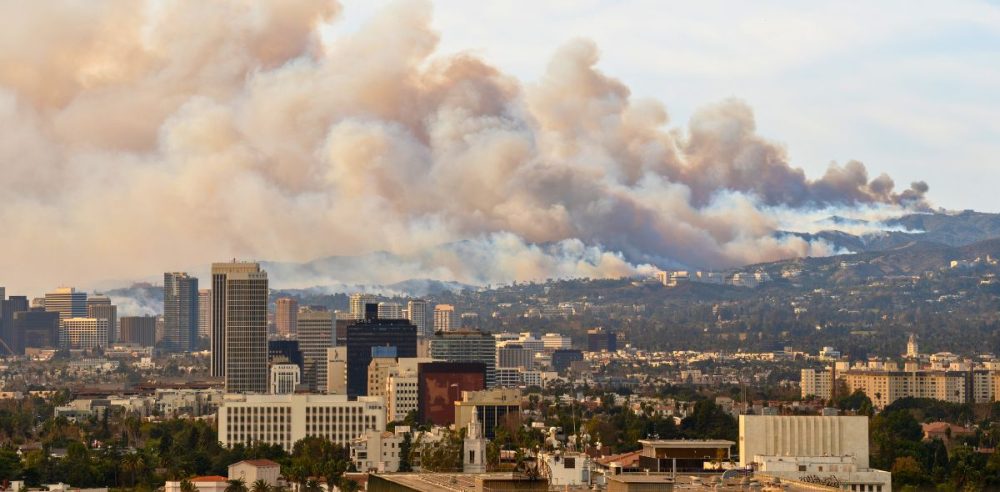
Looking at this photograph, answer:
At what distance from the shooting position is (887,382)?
5664 inches

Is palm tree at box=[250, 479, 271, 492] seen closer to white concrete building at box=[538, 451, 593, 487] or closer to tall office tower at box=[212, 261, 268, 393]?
white concrete building at box=[538, 451, 593, 487]

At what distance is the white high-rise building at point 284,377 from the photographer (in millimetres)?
147625

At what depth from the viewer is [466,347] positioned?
6068 inches

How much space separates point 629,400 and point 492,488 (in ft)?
301

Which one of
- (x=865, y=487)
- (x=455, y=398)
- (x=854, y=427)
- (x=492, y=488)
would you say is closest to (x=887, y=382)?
(x=455, y=398)

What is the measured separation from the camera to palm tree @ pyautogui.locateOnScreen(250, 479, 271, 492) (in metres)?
66.8

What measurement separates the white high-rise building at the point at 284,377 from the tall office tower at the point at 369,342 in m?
3.65

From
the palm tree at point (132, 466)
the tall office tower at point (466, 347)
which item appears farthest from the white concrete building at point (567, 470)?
the tall office tower at point (466, 347)

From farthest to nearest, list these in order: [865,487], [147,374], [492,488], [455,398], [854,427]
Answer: [147,374] → [455,398] → [854,427] → [865,487] → [492,488]

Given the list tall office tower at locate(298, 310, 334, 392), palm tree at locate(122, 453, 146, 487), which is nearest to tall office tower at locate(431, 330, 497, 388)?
tall office tower at locate(298, 310, 334, 392)

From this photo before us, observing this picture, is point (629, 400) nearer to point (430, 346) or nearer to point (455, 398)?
point (455, 398)

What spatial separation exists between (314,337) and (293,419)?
7822cm

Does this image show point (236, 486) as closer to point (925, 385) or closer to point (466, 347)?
point (925, 385)

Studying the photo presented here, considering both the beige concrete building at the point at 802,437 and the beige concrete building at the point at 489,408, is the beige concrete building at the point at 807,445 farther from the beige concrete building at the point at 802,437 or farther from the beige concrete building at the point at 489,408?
the beige concrete building at the point at 489,408
